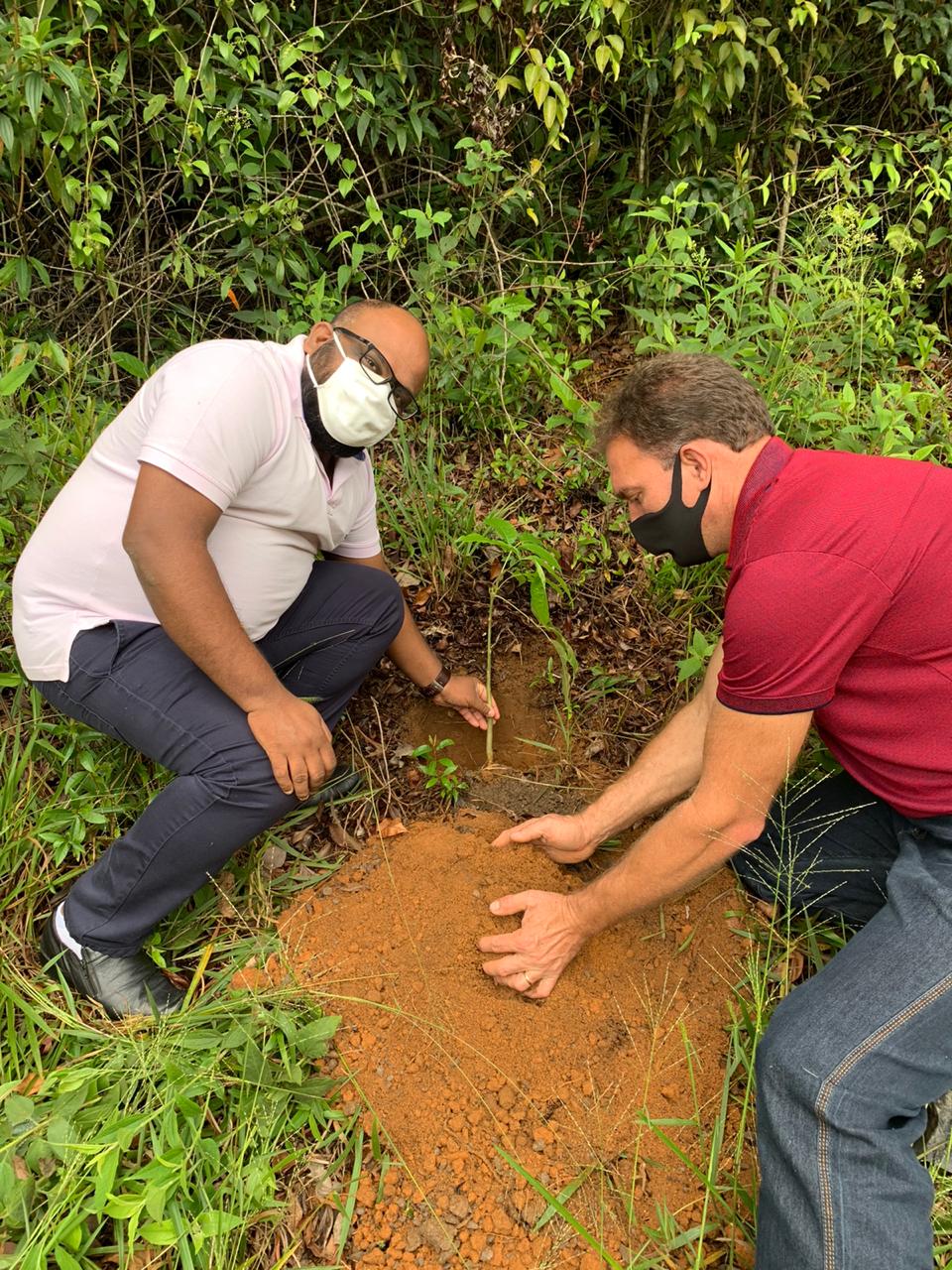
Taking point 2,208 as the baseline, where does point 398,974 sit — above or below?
below

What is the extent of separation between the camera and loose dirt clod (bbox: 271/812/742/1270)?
1.77 m

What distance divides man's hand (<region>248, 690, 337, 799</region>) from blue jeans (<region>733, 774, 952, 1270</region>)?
45.5 inches

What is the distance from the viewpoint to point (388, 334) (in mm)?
2205

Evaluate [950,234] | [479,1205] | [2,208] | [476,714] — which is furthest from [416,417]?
[950,234]

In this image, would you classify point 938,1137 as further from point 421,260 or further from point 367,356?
point 421,260

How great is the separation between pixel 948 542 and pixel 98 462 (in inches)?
75.5

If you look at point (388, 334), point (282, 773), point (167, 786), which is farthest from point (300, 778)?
point (388, 334)

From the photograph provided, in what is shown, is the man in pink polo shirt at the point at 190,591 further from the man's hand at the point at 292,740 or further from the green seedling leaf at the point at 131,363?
the green seedling leaf at the point at 131,363

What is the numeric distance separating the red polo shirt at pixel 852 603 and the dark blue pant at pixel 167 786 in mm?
1132

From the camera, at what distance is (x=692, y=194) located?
12.8ft

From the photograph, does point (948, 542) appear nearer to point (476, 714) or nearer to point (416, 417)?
point (476, 714)

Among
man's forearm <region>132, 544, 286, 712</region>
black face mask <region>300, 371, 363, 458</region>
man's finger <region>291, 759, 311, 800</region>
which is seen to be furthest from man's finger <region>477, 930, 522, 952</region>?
black face mask <region>300, 371, 363, 458</region>

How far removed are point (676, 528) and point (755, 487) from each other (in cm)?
20

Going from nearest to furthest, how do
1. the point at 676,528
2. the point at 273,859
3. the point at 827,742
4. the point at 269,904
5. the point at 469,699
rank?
the point at 676,528
the point at 827,742
the point at 269,904
the point at 273,859
the point at 469,699
